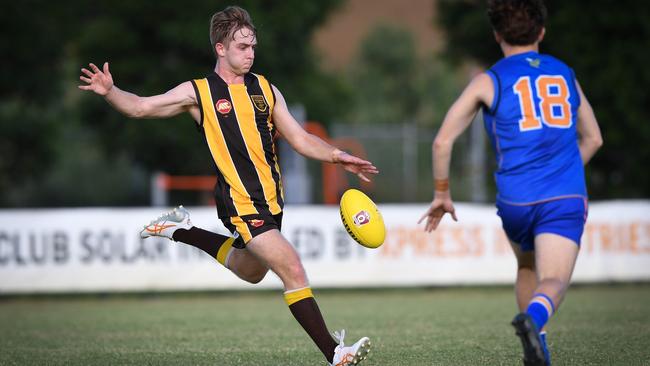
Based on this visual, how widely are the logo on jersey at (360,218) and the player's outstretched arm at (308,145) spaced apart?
8.5 inches

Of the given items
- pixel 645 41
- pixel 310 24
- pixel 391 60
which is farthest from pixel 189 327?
pixel 391 60

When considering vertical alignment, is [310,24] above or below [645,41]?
above

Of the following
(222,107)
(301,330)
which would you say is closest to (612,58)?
(301,330)

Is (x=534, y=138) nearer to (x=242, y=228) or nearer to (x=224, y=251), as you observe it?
(x=242, y=228)

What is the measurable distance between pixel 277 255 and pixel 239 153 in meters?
0.68

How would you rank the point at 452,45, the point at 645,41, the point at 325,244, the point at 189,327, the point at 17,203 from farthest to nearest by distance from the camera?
1. the point at 17,203
2. the point at 452,45
3. the point at 645,41
4. the point at 325,244
5. the point at 189,327

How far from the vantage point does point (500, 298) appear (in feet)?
43.8

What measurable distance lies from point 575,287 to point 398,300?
3.61 m

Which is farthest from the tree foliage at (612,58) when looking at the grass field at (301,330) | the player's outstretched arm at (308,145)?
the player's outstretched arm at (308,145)

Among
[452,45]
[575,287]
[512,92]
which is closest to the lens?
[512,92]

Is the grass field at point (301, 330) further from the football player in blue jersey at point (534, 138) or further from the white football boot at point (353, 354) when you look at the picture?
the football player in blue jersey at point (534, 138)

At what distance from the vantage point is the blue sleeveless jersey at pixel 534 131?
4895 millimetres

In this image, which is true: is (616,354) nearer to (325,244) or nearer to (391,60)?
(325,244)

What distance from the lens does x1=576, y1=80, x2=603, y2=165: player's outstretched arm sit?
17.0 ft
